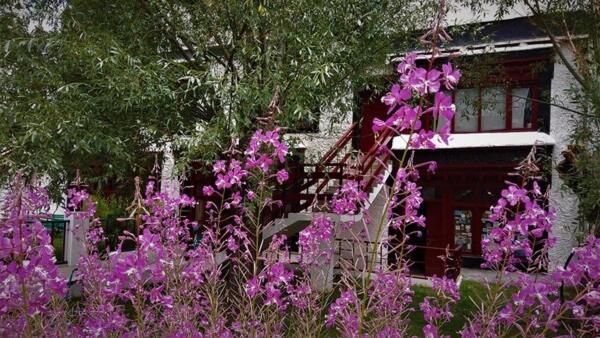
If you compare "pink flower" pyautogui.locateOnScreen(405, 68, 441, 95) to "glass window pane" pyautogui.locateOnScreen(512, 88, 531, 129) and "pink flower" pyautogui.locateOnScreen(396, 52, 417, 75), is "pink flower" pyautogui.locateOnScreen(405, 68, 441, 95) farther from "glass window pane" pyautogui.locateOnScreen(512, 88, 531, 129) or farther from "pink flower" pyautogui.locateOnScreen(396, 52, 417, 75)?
"glass window pane" pyautogui.locateOnScreen(512, 88, 531, 129)

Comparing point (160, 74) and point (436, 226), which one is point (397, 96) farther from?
point (436, 226)

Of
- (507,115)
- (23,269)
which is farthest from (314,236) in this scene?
(507,115)

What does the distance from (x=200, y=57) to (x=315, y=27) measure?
6.14 ft

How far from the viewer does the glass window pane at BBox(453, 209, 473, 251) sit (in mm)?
16156

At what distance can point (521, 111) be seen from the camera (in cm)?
1507

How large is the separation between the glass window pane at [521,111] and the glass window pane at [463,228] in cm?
291

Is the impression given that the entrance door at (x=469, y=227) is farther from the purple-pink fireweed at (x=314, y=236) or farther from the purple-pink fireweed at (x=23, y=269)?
the purple-pink fireweed at (x=23, y=269)

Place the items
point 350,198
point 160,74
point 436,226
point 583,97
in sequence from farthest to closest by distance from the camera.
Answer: point 436,226
point 583,97
point 160,74
point 350,198

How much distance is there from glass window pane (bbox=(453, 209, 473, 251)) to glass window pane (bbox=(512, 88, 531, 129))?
2.91 meters

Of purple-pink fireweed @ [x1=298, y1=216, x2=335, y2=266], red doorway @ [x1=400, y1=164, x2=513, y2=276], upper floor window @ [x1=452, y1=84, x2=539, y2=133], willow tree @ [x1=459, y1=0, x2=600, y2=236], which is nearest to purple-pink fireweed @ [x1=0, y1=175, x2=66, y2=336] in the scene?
purple-pink fireweed @ [x1=298, y1=216, x2=335, y2=266]

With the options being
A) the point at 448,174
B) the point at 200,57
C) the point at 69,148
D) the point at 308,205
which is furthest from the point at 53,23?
the point at 448,174

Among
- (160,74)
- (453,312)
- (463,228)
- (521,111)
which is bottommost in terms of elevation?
(453,312)

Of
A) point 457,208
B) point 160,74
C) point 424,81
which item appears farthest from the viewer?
point 457,208

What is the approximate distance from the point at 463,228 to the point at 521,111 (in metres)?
3.75
